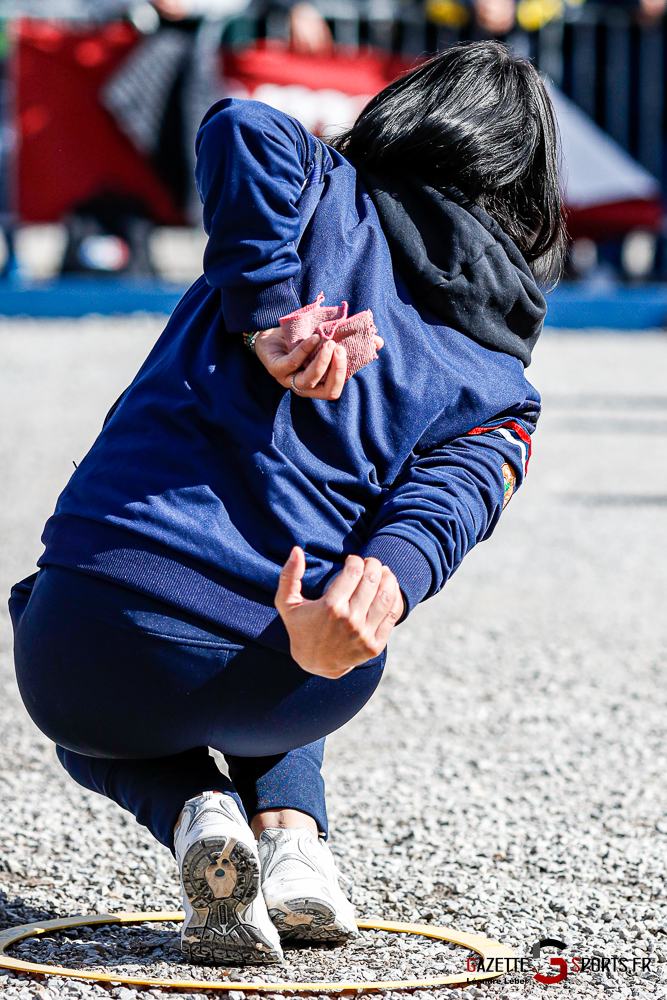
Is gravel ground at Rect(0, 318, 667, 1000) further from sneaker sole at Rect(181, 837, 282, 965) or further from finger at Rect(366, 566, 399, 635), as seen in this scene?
finger at Rect(366, 566, 399, 635)

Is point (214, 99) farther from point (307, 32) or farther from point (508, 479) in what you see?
point (508, 479)

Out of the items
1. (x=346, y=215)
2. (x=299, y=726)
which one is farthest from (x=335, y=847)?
(x=346, y=215)

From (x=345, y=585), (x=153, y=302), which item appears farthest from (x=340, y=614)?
(x=153, y=302)

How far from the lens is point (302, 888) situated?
1.72 m

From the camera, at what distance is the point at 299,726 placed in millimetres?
1607

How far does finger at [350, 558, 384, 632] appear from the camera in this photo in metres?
1.41

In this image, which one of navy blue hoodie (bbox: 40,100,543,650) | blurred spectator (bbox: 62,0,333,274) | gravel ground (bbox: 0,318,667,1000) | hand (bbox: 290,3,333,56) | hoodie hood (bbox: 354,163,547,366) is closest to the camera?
navy blue hoodie (bbox: 40,100,543,650)

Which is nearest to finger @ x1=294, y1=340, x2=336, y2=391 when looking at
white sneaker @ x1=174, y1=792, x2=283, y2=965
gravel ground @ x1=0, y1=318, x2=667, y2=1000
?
white sneaker @ x1=174, y1=792, x2=283, y2=965

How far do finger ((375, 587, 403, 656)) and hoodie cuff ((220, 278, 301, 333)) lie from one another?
345 mm

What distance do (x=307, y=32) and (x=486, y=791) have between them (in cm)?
744

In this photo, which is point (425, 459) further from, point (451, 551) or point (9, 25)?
point (9, 25)

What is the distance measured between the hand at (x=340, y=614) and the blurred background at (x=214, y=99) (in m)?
7.26

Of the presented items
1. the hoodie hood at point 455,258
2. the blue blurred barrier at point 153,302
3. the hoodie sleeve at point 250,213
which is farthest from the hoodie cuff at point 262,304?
the blue blurred barrier at point 153,302

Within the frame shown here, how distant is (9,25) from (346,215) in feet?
25.8
